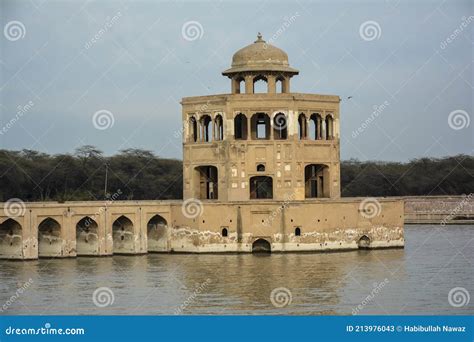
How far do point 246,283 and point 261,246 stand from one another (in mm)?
8037

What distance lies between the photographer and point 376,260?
4209 cm

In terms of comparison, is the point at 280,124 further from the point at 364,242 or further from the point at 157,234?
the point at 157,234

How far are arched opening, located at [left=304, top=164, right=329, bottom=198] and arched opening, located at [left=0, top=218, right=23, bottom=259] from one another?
38.4 ft

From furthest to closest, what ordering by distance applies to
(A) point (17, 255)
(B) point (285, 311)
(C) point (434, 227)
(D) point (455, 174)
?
(D) point (455, 174), (C) point (434, 227), (A) point (17, 255), (B) point (285, 311)

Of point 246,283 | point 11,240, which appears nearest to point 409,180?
point 11,240

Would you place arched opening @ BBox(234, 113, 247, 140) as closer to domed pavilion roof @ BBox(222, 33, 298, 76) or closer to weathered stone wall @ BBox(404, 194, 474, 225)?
domed pavilion roof @ BBox(222, 33, 298, 76)

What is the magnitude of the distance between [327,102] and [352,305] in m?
16.0

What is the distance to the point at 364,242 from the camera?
45.5 metres

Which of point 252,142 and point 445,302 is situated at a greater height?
point 252,142

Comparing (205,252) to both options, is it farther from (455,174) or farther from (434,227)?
(455,174)

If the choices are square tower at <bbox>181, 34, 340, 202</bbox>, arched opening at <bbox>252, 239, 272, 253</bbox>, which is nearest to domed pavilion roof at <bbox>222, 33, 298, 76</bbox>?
square tower at <bbox>181, 34, 340, 202</bbox>

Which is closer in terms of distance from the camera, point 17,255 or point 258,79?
point 17,255

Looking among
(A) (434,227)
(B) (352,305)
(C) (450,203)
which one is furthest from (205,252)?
(C) (450,203)

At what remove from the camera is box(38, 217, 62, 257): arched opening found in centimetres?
4266
